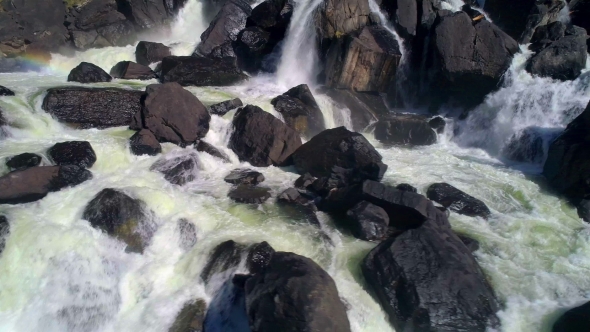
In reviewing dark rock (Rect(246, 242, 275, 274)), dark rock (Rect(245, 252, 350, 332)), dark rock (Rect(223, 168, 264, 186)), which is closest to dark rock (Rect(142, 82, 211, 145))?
dark rock (Rect(223, 168, 264, 186))

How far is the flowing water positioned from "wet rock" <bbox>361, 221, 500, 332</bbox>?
1.16ft

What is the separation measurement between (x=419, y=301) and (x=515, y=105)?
446 inches

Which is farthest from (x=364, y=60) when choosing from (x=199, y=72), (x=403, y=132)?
(x=199, y=72)

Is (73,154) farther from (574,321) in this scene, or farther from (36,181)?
(574,321)

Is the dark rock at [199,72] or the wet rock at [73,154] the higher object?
the dark rock at [199,72]

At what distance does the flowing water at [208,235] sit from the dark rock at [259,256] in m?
0.63

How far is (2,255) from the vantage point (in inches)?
330

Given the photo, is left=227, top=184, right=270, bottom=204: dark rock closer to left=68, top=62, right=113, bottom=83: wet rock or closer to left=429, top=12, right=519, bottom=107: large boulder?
left=68, top=62, right=113, bottom=83: wet rock

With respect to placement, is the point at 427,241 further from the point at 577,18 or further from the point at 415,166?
the point at 577,18

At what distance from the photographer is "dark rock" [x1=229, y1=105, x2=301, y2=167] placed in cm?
1331

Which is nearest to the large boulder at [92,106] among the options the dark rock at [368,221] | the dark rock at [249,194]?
the dark rock at [249,194]

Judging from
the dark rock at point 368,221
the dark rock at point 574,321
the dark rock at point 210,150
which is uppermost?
the dark rock at point 574,321

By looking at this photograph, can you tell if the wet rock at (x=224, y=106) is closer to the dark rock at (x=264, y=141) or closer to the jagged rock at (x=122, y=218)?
the dark rock at (x=264, y=141)

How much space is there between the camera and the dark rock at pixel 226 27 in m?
19.8
